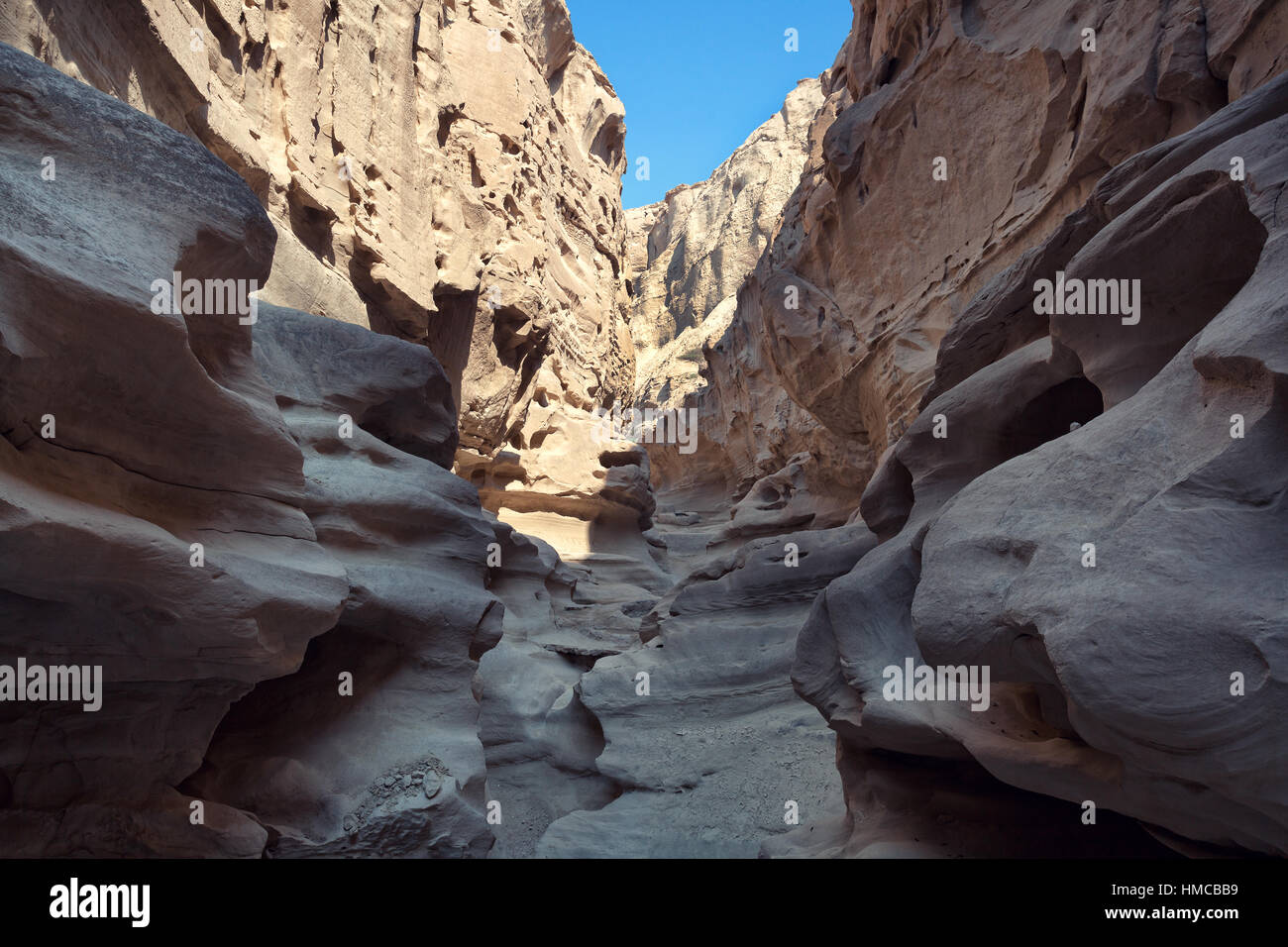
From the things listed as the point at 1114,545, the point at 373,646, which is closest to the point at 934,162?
the point at 1114,545

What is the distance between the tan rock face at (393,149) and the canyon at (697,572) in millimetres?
85

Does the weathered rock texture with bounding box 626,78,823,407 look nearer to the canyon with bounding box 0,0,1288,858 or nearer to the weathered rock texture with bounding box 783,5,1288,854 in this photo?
the canyon with bounding box 0,0,1288,858

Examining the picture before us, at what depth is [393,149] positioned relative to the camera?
12312 millimetres

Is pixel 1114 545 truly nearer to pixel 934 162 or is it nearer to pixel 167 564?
pixel 167 564

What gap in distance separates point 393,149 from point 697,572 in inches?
357

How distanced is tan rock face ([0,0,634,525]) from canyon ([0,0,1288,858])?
8 centimetres

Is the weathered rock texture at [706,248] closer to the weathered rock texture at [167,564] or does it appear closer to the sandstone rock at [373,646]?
the sandstone rock at [373,646]

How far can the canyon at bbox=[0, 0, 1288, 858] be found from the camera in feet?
9.54

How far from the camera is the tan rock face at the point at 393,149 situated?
7.86 meters

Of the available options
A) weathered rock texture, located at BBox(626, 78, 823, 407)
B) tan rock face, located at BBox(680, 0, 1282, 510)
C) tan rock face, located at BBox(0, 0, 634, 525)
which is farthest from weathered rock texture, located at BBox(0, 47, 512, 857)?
weathered rock texture, located at BBox(626, 78, 823, 407)

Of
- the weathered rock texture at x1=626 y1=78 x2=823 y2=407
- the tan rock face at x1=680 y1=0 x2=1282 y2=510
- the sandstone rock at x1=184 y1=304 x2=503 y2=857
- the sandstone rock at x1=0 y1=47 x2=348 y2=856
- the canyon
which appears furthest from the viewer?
the weathered rock texture at x1=626 y1=78 x2=823 y2=407

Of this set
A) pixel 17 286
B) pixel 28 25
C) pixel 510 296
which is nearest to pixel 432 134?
pixel 510 296
